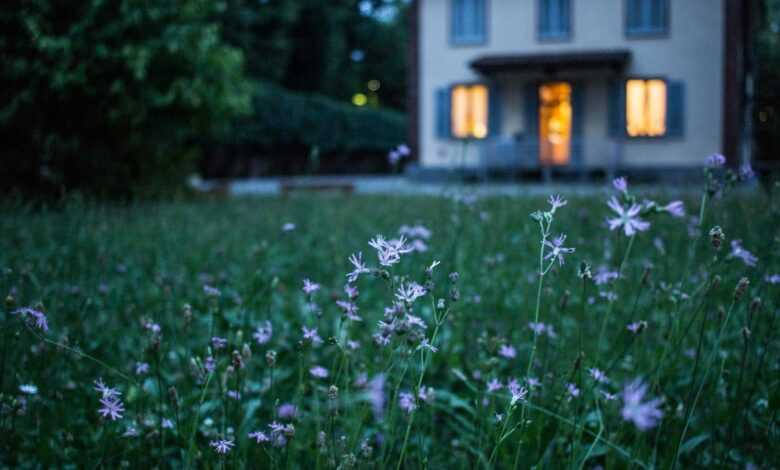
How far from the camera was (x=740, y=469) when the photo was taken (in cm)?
183

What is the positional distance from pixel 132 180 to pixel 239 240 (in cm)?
613

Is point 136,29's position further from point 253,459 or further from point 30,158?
point 253,459

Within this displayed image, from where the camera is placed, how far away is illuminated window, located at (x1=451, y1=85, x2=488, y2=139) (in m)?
17.6

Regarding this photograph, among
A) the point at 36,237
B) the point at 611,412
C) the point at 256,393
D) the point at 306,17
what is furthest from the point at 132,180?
the point at 306,17

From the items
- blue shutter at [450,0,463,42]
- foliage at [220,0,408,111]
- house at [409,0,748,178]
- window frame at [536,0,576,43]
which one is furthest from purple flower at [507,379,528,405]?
foliage at [220,0,408,111]

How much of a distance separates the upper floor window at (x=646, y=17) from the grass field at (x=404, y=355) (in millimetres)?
12891

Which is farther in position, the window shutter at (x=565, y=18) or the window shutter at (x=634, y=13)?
the window shutter at (x=565, y=18)

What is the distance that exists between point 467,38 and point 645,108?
455 centimetres

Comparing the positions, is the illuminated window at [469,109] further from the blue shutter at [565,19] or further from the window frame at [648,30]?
the window frame at [648,30]

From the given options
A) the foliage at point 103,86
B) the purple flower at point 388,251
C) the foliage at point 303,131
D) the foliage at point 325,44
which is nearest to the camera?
the purple flower at point 388,251

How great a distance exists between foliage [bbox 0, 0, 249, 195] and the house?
6928mm

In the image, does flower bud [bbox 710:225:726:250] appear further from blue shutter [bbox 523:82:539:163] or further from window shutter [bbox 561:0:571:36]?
window shutter [bbox 561:0:571:36]

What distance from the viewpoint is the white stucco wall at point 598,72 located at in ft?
52.4

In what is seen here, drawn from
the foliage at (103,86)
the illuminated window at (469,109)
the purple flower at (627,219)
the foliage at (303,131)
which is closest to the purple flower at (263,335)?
the purple flower at (627,219)
